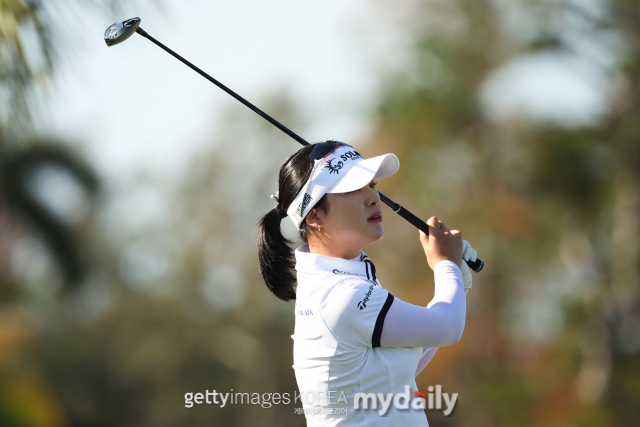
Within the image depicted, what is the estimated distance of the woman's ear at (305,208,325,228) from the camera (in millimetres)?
2312

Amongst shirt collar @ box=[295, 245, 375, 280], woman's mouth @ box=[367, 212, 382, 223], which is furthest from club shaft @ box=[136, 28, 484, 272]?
shirt collar @ box=[295, 245, 375, 280]

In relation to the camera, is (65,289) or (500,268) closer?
(65,289)

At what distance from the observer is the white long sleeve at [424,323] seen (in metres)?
1.96

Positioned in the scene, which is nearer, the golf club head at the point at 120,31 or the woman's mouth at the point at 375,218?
the woman's mouth at the point at 375,218

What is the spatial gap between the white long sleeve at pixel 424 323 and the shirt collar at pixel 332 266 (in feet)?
0.73

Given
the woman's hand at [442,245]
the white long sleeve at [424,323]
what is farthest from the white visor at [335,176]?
the white long sleeve at [424,323]

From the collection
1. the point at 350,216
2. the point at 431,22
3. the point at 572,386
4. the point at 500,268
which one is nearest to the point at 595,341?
the point at 572,386

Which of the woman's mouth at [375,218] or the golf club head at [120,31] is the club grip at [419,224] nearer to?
the woman's mouth at [375,218]

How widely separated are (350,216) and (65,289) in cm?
798

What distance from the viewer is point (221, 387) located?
2194 cm

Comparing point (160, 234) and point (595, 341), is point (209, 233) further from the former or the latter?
point (595, 341)

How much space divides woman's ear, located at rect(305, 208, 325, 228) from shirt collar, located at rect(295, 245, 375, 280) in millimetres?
129

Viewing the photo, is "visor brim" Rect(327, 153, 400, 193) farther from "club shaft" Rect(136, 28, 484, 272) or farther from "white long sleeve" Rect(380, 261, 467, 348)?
"white long sleeve" Rect(380, 261, 467, 348)

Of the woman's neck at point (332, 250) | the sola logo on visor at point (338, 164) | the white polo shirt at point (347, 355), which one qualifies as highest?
the sola logo on visor at point (338, 164)
